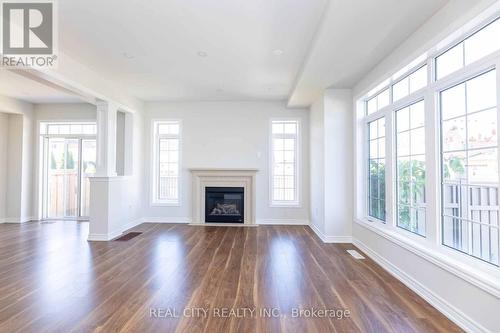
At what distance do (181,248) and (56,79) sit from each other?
9.92ft

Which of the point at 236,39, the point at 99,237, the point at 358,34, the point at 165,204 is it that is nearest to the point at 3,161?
the point at 99,237

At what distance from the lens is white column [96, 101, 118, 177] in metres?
4.66

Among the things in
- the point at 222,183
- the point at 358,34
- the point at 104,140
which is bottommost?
the point at 222,183

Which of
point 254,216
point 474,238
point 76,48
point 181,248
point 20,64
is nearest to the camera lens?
point 474,238

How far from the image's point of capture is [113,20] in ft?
9.18

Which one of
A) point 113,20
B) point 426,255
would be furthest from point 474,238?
point 113,20

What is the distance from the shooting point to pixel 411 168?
9.98 feet

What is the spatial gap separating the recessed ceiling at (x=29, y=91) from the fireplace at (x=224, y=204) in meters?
3.39

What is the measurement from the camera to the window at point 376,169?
12.3 feet

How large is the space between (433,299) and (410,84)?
229 centimetres

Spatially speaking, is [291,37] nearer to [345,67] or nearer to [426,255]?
[345,67]

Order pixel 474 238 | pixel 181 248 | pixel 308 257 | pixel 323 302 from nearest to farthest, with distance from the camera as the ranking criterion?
pixel 474 238 → pixel 323 302 → pixel 308 257 → pixel 181 248

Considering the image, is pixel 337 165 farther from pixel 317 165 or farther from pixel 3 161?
pixel 3 161

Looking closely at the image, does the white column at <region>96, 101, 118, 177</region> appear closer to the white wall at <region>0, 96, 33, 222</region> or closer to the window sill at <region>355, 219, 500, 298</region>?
the white wall at <region>0, 96, 33, 222</region>
